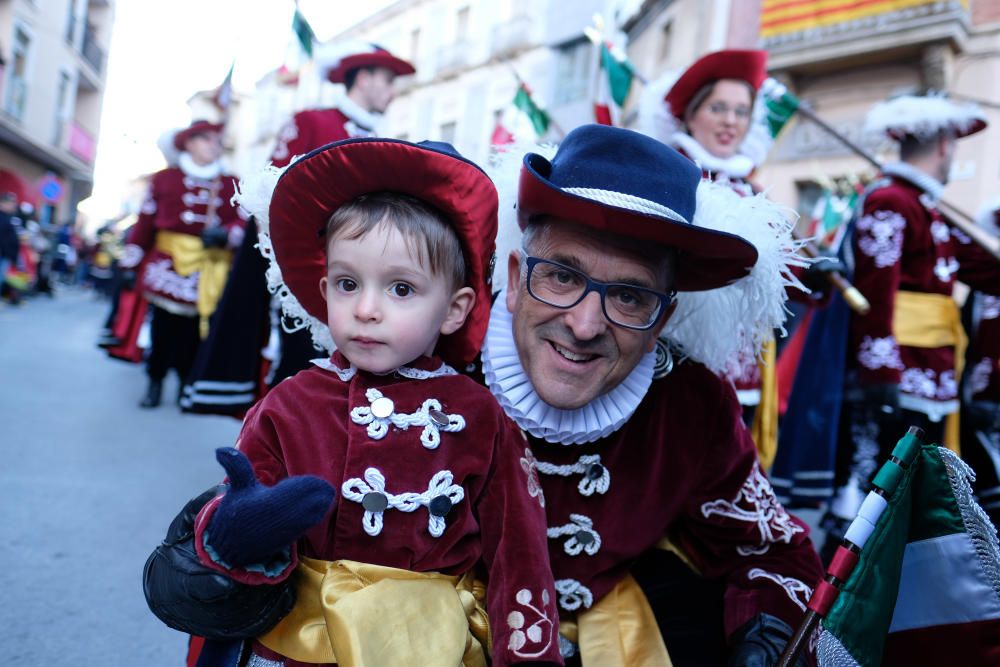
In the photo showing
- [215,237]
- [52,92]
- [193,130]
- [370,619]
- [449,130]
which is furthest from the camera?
[449,130]

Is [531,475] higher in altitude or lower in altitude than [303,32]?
lower

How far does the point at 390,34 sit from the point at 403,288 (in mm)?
31847

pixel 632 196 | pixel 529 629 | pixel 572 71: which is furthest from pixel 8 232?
pixel 572 71

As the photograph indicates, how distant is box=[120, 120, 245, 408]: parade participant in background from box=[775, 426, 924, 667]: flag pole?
203 inches

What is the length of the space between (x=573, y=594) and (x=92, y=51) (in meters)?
32.8

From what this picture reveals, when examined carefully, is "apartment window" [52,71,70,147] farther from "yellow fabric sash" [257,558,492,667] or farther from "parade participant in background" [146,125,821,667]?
"yellow fabric sash" [257,558,492,667]

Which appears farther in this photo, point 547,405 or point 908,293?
point 908,293

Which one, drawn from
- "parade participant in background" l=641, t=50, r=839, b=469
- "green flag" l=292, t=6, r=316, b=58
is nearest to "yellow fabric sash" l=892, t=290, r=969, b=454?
"parade participant in background" l=641, t=50, r=839, b=469

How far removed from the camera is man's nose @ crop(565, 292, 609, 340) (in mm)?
1622

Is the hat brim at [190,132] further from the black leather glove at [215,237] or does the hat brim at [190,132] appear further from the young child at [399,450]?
the young child at [399,450]

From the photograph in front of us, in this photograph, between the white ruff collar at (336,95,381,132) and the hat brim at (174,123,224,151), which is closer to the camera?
the white ruff collar at (336,95,381,132)

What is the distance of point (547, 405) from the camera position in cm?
172

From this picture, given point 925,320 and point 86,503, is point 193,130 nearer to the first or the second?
point 86,503

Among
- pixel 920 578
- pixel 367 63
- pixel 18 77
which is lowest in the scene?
pixel 920 578
